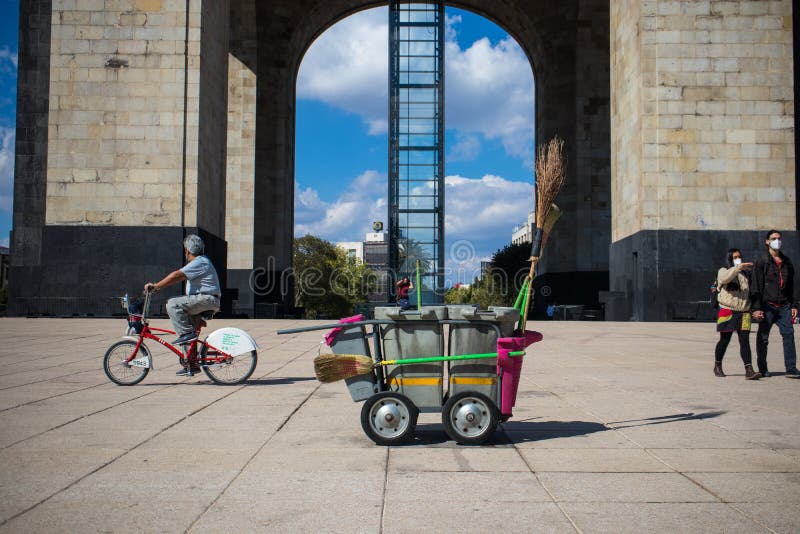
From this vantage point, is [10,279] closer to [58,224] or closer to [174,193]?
[58,224]

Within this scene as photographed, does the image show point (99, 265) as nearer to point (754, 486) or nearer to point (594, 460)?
point (594, 460)

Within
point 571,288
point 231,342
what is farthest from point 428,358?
point 571,288

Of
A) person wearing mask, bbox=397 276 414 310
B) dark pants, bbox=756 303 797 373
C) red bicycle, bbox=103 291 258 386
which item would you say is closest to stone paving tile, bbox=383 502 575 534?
red bicycle, bbox=103 291 258 386

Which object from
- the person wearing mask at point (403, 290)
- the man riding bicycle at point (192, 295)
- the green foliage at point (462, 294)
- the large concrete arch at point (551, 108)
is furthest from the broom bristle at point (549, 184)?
the large concrete arch at point (551, 108)

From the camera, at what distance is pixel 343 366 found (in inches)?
210

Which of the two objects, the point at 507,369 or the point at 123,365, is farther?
the point at 123,365

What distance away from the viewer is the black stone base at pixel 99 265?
21.2 meters

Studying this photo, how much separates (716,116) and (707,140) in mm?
734

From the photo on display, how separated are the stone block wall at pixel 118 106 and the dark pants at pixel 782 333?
53.4 feet

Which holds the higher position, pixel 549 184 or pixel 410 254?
pixel 410 254

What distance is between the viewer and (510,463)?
4555 millimetres

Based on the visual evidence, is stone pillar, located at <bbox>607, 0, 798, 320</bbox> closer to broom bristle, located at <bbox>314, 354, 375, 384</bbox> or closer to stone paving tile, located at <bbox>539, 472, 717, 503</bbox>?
broom bristle, located at <bbox>314, 354, 375, 384</bbox>

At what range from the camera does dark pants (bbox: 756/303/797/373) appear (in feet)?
29.8

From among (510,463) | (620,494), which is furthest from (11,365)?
(620,494)
